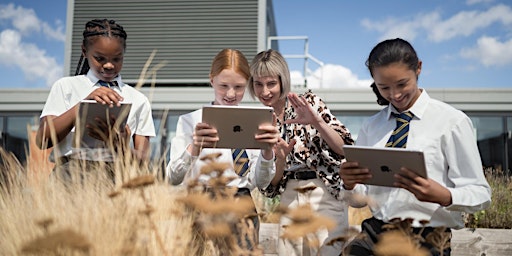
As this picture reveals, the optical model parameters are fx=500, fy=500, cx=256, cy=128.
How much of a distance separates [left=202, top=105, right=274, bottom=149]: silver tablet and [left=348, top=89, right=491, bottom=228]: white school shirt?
622 millimetres

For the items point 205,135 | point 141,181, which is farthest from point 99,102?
point 141,181

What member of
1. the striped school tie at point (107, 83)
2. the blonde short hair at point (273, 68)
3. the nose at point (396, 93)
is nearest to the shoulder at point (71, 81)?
the striped school tie at point (107, 83)

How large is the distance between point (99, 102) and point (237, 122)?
69 centimetres

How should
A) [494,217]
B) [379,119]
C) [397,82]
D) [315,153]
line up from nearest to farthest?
[397,82], [379,119], [315,153], [494,217]

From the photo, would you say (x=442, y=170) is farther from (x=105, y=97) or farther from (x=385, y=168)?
(x=105, y=97)

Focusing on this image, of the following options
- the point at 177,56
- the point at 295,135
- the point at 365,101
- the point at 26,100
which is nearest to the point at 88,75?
the point at 295,135

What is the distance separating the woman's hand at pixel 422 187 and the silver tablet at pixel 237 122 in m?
0.72

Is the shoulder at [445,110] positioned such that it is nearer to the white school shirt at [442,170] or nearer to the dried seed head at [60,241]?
the white school shirt at [442,170]

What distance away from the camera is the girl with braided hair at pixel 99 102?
2598 millimetres

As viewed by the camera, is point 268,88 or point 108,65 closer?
point 108,65

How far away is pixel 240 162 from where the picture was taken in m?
2.86

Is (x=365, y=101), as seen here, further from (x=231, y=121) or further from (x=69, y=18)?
(x=231, y=121)

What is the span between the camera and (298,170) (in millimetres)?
2947

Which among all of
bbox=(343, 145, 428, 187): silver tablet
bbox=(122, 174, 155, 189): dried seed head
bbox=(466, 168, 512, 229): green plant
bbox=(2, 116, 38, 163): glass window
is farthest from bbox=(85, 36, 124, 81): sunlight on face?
bbox=(2, 116, 38, 163): glass window
